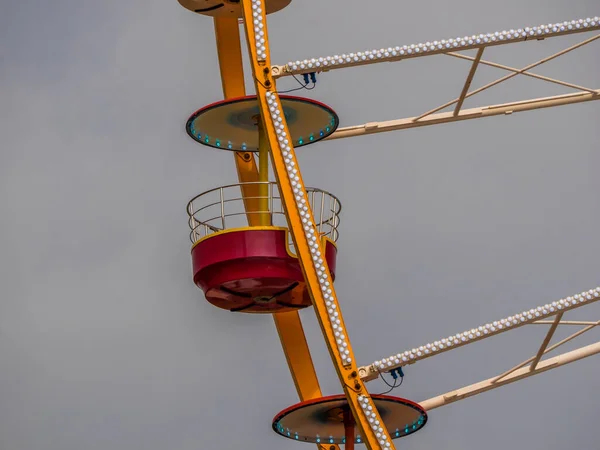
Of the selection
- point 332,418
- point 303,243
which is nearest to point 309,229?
point 303,243

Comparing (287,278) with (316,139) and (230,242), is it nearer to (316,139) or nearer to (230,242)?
(230,242)

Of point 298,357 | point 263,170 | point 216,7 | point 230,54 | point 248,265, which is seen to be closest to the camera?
point 248,265

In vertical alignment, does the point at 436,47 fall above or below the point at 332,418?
above

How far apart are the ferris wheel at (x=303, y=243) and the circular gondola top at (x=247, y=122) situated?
25 mm

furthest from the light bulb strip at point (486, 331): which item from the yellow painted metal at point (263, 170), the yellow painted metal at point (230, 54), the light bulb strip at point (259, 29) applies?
the yellow painted metal at point (230, 54)

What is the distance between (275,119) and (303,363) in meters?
7.24

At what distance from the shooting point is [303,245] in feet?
Result: 84.1

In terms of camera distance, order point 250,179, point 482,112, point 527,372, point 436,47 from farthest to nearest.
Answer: point 250,179, point 482,112, point 527,372, point 436,47

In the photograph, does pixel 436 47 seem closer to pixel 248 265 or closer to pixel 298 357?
pixel 248 265

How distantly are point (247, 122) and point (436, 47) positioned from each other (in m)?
5.20

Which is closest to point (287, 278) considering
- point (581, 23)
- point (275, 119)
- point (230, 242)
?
point (230, 242)

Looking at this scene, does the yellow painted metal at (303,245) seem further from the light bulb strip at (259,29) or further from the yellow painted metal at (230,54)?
the yellow painted metal at (230,54)

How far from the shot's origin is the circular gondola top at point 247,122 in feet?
92.3

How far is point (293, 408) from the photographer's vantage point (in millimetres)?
27203
